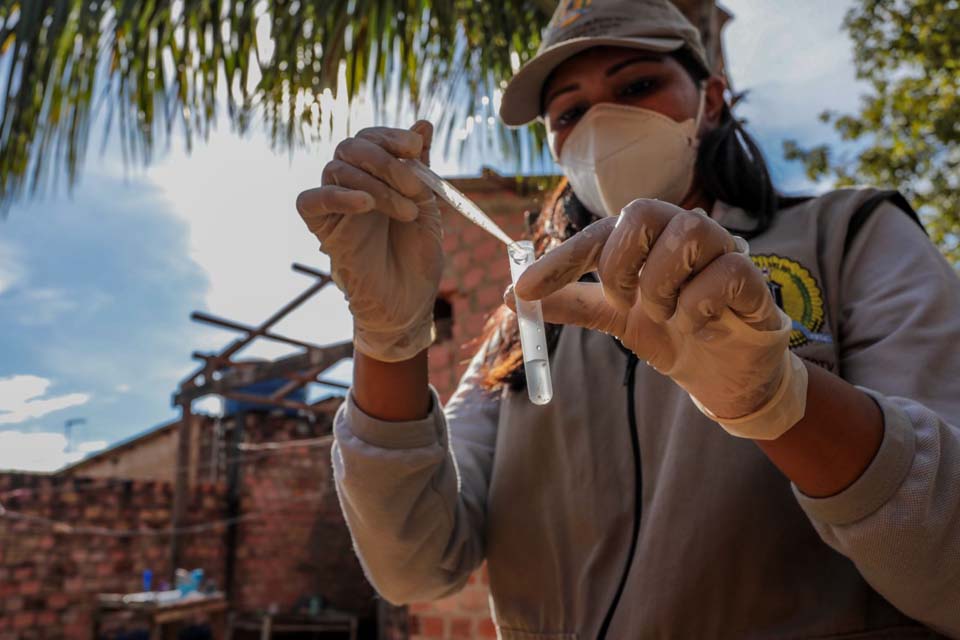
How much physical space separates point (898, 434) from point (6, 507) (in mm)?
7227

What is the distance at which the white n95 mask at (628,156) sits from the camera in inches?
54.9

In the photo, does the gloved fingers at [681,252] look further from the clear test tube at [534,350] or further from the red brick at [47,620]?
the red brick at [47,620]

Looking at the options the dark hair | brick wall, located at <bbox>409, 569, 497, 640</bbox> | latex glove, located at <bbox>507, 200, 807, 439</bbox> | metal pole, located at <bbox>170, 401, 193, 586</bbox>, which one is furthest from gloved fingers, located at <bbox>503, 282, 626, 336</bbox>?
metal pole, located at <bbox>170, 401, 193, 586</bbox>

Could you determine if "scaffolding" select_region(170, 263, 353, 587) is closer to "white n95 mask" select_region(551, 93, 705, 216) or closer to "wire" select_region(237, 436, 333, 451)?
"wire" select_region(237, 436, 333, 451)

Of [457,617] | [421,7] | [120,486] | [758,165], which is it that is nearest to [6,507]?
[120,486]

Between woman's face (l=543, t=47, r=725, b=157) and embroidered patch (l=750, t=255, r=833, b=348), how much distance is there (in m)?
0.39

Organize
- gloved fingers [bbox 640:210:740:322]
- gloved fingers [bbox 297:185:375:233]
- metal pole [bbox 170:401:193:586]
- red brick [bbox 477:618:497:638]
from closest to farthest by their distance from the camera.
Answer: gloved fingers [bbox 640:210:740:322], gloved fingers [bbox 297:185:375:233], red brick [bbox 477:618:497:638], metal pole [bbox 170:401:193:586]

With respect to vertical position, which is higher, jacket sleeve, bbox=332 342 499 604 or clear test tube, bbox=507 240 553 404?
clear test tube, bbox=507 240 553 404

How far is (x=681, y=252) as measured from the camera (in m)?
0.72

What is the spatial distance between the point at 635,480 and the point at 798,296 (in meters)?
0.36

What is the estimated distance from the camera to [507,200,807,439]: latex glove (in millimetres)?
729

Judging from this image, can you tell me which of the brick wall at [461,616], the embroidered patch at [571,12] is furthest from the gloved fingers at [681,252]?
the brick wall at [461,616]

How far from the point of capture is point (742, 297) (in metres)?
0.73

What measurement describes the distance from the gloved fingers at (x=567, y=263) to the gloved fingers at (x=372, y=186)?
0.34 meters
